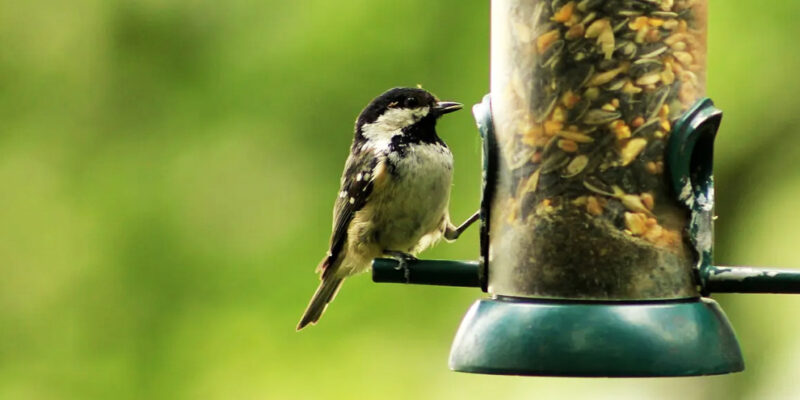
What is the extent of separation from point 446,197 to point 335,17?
2224mm

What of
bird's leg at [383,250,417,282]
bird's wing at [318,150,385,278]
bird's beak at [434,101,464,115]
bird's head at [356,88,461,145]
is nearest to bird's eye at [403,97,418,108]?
bird's head at [356,88,461,145]

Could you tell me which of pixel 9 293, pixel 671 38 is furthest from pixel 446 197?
pixel 9 293

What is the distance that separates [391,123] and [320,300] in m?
1.13

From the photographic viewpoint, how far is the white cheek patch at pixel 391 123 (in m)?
6.59

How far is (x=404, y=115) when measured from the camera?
662 cm

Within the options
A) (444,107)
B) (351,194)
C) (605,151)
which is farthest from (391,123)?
(605,151)

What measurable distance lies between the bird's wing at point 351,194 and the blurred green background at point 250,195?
1.25 metres

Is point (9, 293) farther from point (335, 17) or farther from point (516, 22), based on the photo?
point (516, 22)

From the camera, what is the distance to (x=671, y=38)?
201 inches

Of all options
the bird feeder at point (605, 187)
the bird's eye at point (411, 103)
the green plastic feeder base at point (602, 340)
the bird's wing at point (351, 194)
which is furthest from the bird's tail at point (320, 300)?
the green plastic feeder base at point (602, 340)

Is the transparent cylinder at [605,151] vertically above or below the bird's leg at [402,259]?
above

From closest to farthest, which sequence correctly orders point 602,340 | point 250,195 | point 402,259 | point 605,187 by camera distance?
point 602,340 < point 605,187 < point 402,259 < point 250,195

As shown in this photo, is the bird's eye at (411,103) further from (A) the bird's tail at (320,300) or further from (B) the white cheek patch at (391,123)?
(A) the bird's tail at (320,300)

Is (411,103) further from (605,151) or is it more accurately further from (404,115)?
(605,151)
